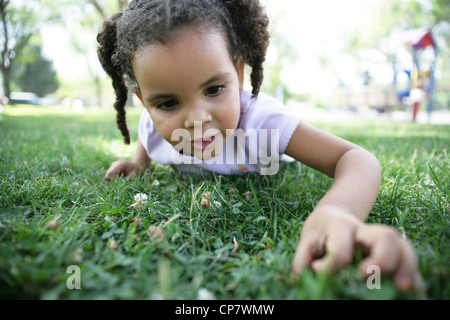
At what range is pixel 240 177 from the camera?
2018 millimetres

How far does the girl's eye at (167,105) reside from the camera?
1531 millimetres

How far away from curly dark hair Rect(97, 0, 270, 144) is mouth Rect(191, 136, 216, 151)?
0.45m

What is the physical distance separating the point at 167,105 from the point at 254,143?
24.3 inches

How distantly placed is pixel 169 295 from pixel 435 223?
108 cm

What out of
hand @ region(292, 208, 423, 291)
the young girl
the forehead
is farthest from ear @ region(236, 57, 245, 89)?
hand @ region(292, 208, 423, 291)

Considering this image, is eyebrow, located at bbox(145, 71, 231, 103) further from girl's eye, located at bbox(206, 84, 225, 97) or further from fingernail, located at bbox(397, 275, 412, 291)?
fingernail, located at bbox(397, 275, 412, 291)

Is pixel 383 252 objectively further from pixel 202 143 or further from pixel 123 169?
pixel 123 169

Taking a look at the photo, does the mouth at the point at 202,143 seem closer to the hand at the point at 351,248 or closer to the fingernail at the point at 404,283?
the hand at the point at 351,248

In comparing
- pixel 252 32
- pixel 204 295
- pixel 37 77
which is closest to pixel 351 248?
pixel 204 295

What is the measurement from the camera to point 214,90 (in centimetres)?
155

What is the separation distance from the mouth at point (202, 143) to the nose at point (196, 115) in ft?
0.46

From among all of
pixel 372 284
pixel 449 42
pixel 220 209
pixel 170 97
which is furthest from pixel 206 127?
pixel 449 42

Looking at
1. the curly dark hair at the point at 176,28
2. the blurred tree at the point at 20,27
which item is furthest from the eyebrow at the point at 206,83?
the blurred tree at the point at 20,27
